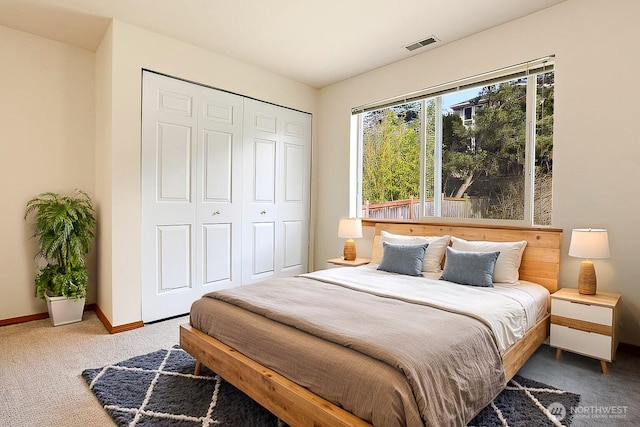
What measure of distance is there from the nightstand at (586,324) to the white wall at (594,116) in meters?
0.31

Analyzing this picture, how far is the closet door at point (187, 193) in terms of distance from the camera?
3.33 meters

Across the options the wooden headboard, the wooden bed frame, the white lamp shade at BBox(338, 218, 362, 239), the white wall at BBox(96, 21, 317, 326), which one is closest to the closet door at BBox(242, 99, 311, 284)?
the white lamp shade at BBox(338, 218, 362, 239)

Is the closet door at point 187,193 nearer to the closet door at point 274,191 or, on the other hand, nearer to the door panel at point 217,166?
the door panel at point 217,166

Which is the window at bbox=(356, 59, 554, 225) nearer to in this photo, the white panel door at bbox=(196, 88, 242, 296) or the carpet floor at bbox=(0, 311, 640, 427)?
the carpet floor at bbox=(0, 311, 640, 427)

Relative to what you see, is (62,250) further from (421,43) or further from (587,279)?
(587,279)

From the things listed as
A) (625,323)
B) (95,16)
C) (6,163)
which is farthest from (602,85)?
(6,163)

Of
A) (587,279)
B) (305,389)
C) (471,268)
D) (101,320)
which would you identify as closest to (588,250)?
(587,279)

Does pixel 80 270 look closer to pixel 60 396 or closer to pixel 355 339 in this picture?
pixel 60 396

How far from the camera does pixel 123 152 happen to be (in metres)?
3.14

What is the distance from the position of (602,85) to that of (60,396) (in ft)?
14.0

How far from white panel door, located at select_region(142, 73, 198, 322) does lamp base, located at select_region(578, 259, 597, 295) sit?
133 inches

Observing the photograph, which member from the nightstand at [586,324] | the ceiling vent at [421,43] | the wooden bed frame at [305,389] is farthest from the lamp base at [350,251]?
the ceiling vent at [421,43]

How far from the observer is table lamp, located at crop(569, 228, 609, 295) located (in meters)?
2.45

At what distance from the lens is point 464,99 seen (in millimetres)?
3562
